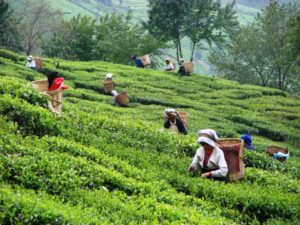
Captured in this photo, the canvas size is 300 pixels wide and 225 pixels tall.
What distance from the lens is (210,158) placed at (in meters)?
11.5

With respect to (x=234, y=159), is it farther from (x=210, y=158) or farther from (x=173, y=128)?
(x=173, y=128)

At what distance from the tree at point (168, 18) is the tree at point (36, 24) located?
19.0m

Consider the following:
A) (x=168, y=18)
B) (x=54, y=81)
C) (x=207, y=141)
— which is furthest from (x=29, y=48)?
(x=207, y=141)

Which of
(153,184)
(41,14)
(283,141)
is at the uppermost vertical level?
(41,14)

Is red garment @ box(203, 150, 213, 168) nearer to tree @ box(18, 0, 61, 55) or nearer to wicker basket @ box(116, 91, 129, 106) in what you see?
wicker basket @ box(116, 91, 129, 106)

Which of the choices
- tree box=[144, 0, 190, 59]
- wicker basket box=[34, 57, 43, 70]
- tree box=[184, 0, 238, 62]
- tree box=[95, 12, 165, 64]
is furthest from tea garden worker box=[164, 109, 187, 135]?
tree box=[95, 12, 165, 64]

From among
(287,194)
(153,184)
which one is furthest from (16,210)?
(287,194)

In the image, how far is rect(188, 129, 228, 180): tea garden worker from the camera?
11300 millimetres

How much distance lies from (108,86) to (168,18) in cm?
2319

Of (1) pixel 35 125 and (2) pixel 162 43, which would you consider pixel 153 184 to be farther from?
(2) pixel 162 43

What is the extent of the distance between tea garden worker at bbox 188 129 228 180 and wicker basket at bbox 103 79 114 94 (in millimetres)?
18088

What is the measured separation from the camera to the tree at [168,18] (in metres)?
50.4

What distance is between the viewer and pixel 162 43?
5528 cm

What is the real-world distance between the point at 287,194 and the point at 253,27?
53.2 m
